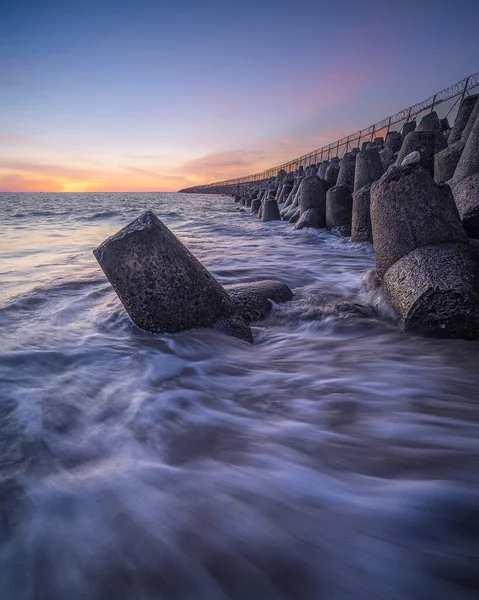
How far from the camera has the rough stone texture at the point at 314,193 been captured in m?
11.2

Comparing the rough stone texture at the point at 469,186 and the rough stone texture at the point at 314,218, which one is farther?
the rough stone texture at the point at 314,218

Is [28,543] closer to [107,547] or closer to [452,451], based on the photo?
[107,547]

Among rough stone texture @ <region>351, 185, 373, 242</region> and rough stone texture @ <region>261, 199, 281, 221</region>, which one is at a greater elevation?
rough stone texture @ <region>261, 199, 281, 221</region>

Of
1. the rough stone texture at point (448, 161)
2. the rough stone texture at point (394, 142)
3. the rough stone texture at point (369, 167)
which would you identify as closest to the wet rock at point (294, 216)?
the rough stone texture at point (369, 167)

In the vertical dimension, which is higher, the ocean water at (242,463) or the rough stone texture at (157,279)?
the rough stone texture at (157,279)

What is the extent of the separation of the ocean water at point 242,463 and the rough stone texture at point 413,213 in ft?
2.68

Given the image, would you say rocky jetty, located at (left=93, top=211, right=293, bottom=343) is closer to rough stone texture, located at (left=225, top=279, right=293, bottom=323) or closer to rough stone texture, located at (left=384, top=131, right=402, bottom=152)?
rough stone texture, located at (left=225, top=279, right=293, bottom=323)

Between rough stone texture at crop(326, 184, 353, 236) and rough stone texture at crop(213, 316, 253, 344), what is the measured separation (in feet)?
21.8

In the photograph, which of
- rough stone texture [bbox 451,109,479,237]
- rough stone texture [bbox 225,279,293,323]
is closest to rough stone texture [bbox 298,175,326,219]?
rough stone texture [bbox 451,109,479,237]

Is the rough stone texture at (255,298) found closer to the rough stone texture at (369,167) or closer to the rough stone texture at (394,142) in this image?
the rough stone texture at (369,167)

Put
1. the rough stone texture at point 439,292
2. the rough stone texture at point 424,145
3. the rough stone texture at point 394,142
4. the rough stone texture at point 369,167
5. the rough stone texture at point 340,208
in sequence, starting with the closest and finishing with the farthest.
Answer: the rough stone texture at point 439,292 → the rough stone texture at point 424,145 → the rough stone texture at point 369,167 → the rough stone texture at point 340,208 → the rough stone texture at point 394,142

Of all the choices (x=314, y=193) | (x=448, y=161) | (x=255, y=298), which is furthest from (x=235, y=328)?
(x=314, y=193)

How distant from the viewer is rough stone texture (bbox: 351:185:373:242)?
6863 millimetres

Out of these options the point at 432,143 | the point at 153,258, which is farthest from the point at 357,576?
the point at 432,143
